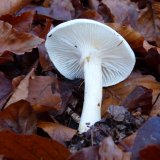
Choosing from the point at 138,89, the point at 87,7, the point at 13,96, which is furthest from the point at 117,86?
the point at 87,7

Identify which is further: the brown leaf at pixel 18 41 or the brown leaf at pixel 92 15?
the brown leaf at pixel 92 15

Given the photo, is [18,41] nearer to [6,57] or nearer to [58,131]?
[6,57]

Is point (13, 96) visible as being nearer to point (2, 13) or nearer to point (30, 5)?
point (2, 13)

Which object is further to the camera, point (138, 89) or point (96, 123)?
point (138, 89)

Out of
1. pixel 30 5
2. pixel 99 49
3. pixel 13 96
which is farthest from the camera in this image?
pixel 30 5

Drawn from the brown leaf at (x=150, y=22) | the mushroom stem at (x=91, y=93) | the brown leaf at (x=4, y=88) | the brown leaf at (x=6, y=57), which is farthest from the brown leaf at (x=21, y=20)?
the brown leaf at (x=150, y=22)

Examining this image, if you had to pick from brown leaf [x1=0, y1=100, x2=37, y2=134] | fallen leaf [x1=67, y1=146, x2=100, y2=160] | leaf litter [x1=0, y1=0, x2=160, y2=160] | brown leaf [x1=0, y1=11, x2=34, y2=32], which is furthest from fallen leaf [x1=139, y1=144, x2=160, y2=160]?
brown leaf [x1=0, y1=11, x2=34, y2=32]

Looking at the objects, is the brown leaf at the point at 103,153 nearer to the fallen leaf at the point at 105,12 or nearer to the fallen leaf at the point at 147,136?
the fallen leaf at the point at 147,136

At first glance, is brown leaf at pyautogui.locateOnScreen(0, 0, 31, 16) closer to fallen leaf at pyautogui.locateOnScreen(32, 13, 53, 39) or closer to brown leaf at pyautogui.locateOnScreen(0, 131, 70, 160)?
fallen leaf at pyautogui.locateOnScreen(32, 13, 53, 39)
